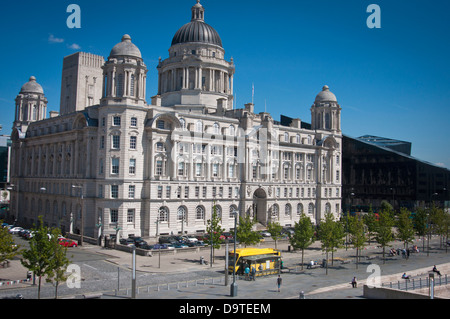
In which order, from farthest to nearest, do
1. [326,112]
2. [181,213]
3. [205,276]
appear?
[326,112], [181,213], [205,276]

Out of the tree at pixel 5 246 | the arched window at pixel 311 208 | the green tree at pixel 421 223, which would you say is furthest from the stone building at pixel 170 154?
the green tree at pixel 421 223

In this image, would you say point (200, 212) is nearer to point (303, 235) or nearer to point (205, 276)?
point (303, 235)

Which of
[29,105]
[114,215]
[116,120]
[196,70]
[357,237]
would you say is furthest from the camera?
[29,105]

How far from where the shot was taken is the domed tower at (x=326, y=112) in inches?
4279

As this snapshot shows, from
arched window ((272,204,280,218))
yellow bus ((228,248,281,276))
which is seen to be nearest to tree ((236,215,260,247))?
yellow bus ((228,248,281,276))

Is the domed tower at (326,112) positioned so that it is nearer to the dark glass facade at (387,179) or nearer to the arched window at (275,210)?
the arched window at (275,210)

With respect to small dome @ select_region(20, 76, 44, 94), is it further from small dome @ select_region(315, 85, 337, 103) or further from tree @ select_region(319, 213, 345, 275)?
tree @ select_region(319, 213, 345, 275)

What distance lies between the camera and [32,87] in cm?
10625

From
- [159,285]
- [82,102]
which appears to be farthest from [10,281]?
[82,102]

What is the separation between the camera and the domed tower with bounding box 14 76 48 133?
10281 centimetres

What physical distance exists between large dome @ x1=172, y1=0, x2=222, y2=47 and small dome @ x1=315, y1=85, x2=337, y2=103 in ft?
93.0

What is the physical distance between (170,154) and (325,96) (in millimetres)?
49479

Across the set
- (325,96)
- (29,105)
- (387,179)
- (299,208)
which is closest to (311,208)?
(299,208)
